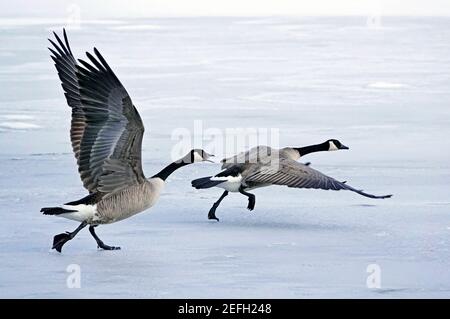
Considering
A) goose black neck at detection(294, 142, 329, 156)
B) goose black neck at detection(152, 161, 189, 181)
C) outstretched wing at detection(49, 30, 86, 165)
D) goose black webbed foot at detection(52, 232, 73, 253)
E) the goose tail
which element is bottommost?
goose black webbed foot at detection(52, 232, 73, 253)

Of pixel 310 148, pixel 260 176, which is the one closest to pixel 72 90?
pixel 260 176

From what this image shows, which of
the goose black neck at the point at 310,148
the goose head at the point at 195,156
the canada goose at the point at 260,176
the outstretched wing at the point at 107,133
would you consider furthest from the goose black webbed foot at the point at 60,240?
the goose black neck at the point at 310,148

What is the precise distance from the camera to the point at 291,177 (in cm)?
707

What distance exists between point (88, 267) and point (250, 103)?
5409 mm

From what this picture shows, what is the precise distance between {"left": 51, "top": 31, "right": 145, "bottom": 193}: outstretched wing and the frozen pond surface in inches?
16.6

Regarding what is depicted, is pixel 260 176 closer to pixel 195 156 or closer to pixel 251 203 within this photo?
pixel 251 203

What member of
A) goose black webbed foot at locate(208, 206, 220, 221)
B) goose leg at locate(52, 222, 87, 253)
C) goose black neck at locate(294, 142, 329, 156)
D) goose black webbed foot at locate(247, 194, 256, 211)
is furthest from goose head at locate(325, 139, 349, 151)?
goose leg at locate(52, 222, 87, 253)

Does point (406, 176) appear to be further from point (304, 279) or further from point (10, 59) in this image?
point (10, 59)

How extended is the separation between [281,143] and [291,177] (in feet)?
7.65

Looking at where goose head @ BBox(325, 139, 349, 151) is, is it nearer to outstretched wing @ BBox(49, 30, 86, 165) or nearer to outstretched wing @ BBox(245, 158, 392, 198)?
outstretched wing @ BBox(245, 158, 392, 198)

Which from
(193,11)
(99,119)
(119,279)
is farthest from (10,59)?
(119,279)

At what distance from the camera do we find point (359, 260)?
583 centimetres

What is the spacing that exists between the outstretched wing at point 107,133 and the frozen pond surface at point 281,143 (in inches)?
16.6

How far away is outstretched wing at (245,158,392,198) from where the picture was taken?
6.98m
